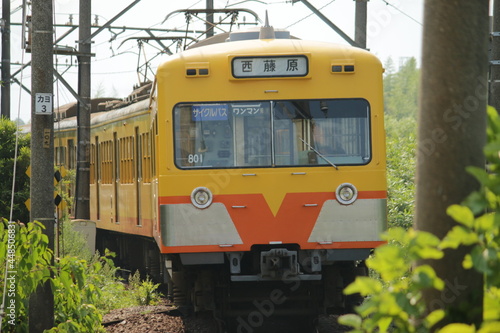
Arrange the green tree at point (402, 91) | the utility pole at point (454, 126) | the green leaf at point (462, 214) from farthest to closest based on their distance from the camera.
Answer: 1. the green tree at point (402, 91)
2. the utility pole at point (454, 126)
3. the green leaf at point (462, 214)

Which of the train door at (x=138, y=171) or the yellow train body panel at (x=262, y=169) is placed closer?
the yellow train body panel at (x=262, y=169)

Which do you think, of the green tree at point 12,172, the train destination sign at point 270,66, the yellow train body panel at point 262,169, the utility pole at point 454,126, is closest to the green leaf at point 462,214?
the utility pole at point 454,126

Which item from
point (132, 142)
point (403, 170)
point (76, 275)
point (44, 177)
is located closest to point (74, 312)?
point (76, 275)

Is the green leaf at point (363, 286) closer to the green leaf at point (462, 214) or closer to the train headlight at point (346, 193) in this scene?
the green leaf at point (462, 214)

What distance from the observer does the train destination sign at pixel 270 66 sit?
997cm

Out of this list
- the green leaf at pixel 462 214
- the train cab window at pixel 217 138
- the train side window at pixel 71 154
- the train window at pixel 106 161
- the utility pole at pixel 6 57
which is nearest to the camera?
the green leaf at pixel 462 214

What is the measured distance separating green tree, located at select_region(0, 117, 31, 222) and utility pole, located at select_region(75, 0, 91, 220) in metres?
1.41

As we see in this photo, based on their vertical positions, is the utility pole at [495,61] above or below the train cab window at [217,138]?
above

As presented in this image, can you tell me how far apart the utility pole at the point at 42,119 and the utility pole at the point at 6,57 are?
18.6 metres

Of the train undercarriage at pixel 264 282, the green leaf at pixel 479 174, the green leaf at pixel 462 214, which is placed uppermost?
the green leaf at pixel 479 174

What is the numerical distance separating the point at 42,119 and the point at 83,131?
10.0 metres

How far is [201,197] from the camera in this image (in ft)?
32.0

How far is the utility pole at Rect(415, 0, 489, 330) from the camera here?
4.05 m

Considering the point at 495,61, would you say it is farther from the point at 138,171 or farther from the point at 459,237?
the point at 459,237
